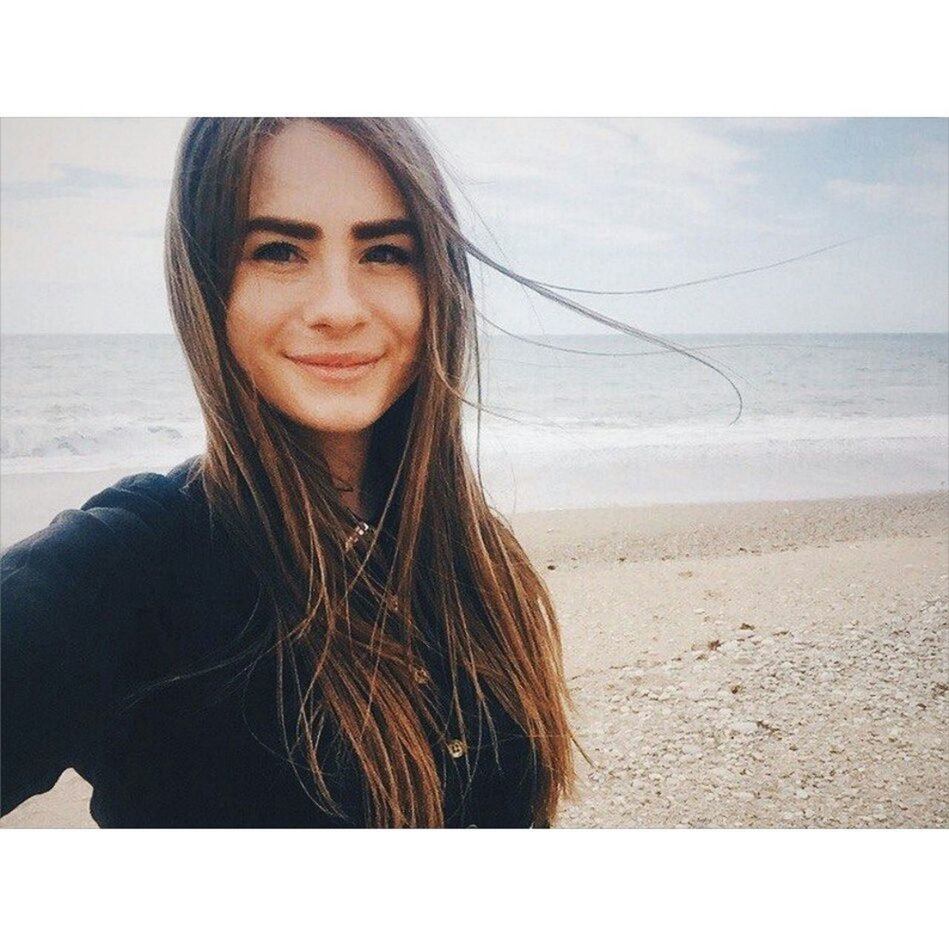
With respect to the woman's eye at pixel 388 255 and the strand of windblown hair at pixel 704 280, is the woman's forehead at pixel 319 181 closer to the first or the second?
the woman's eye at pixel 388 255

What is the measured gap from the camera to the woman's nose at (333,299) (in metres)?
1.60

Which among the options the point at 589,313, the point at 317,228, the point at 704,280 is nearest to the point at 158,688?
the point at 317,228

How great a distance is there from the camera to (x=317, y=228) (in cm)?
158

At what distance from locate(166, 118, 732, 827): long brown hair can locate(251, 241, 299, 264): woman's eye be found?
0.04 metres

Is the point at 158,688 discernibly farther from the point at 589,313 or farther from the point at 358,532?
the point at 589,313

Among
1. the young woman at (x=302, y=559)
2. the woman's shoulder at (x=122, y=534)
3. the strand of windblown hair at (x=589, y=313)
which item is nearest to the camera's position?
the woman's shoulder at (x=122, y=534)

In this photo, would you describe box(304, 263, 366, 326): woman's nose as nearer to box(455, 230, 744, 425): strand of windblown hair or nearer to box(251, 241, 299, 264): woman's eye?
box(251, 241, 299, 264): woman's eye

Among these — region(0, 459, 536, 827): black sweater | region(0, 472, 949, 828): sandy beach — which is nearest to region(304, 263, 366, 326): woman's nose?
region(0, 459, 536, 827): black sweater

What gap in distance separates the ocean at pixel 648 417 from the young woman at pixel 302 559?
0.50 ft

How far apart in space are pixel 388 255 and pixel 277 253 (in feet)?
0.70

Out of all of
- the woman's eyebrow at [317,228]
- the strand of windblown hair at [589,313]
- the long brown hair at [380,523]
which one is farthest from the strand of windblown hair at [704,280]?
the woman's eyebrow at [317,228]

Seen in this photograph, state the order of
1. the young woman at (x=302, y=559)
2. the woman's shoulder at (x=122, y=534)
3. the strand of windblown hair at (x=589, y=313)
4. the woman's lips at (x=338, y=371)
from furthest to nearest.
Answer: the strand of windblown hair at (x=589, y=313)
the woman's lips at (x=338, y=371)
the young woman at (x=302, y=559)
the woman's shoulder at (x=122, y=534)

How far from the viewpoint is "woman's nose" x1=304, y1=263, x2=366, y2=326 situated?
160 cm
